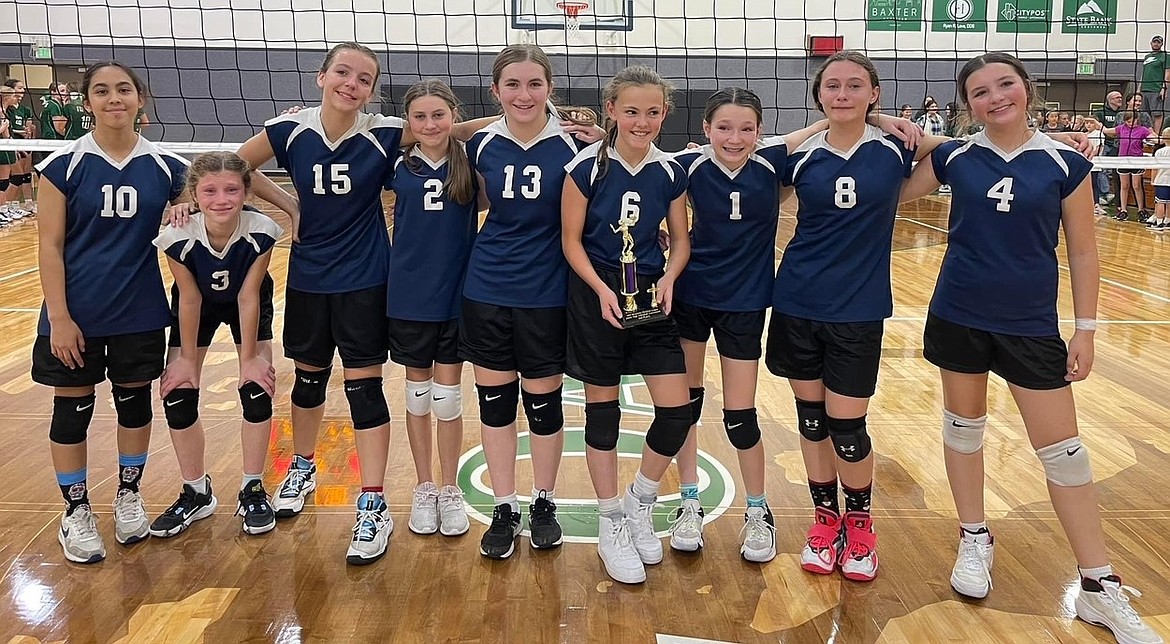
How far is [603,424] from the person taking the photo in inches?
99.0

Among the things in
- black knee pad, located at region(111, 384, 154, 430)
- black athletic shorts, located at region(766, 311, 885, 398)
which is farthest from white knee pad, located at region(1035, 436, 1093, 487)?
black knee pad, located at region(111, 384, 154, 430)

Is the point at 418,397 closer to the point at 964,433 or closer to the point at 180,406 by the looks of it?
the point at 180,406

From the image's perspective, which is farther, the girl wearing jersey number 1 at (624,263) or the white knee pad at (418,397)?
the white knee pad at (418,397)

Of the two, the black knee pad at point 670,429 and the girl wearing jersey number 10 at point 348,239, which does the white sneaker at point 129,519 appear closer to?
the girl wearing jersey number 10 at point 348,239

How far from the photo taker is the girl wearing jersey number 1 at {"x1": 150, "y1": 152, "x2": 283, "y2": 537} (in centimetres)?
254

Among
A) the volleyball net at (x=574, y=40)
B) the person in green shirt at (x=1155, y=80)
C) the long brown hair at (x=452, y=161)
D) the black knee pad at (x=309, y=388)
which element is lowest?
the black knee pad at (x=309, y=388)

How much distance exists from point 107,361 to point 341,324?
0.69 m

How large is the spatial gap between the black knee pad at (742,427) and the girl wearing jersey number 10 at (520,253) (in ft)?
1.70

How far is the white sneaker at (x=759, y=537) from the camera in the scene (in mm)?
2570

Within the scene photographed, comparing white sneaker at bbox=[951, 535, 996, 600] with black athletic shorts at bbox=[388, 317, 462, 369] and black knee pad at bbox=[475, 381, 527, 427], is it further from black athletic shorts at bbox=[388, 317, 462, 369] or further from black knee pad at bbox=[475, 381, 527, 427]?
black athletic shorts at bbox=[388, 317, 462, 369]

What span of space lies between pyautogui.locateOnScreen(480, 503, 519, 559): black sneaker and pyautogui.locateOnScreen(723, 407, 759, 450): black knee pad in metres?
0.72

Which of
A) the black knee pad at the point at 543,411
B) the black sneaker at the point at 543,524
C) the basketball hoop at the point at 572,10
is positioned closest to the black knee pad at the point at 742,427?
the black knee pad at the point at 543,411

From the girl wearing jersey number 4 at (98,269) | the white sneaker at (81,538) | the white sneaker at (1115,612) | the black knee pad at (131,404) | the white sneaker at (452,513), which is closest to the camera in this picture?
the white sneaker at (1115,612)

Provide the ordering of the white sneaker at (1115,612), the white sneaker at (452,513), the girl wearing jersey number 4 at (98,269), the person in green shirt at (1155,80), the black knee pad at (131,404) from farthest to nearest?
the person in green shirt at (1155,80) → the white sneaker at (452,513) → the black knee pad at (131,404) → the girl wearing jersey number 4 at (98,269) → the white sneaker at (1115,612)
